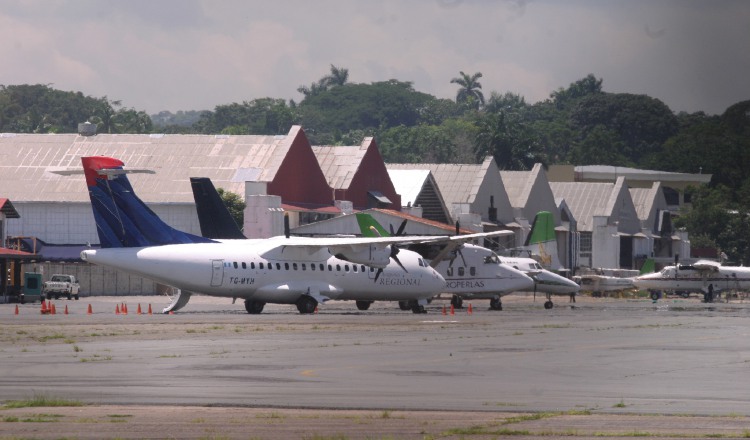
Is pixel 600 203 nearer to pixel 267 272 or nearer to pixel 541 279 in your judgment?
pixel 541 279

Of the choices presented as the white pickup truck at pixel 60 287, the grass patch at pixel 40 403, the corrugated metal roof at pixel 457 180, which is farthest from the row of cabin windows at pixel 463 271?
the grass patch at pixel 40 403

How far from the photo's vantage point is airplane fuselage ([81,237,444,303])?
48.9 m

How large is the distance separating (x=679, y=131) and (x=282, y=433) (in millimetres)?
179215

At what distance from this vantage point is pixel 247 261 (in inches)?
2052

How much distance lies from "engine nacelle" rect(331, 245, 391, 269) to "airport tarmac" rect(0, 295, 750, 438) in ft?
31.2

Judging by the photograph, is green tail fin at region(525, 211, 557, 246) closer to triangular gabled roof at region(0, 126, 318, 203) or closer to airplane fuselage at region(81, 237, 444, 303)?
triangular gabled roof at region(0, 126, 318, 203)

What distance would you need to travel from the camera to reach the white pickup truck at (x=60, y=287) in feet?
246

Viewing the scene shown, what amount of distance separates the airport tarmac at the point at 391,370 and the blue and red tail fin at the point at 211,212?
44.2 feet

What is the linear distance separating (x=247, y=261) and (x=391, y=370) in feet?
85.7

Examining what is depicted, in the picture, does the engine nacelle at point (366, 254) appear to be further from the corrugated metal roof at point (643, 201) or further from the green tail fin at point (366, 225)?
the corrugated metal roof at point (643, 201)

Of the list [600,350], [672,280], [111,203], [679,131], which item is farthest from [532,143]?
[600,350]

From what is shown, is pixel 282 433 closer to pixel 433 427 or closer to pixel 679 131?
pixel 433 427

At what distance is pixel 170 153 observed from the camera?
9300 cm

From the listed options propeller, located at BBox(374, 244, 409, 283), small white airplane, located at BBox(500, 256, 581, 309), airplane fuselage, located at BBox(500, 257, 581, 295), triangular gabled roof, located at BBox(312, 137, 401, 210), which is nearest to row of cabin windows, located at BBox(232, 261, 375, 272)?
propeller, located at BBox(374, 244, 409, 283)
